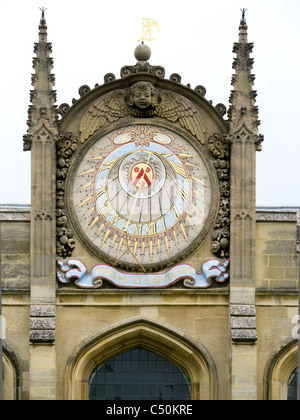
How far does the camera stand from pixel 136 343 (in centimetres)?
5550

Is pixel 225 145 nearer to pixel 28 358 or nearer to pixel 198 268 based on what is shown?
pixel 198 268

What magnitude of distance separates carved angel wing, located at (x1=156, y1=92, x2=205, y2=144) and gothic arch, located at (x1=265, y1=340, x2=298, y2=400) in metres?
6.07

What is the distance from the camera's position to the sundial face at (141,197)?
55.7 meters

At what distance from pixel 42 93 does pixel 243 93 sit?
5449 mm

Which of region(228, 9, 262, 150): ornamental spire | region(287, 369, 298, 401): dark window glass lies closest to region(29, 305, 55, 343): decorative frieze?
region(287, 369, 298, 401): dark window glass

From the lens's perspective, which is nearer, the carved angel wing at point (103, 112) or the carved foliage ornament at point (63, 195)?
the carved foliage ornament at point (63, 195)

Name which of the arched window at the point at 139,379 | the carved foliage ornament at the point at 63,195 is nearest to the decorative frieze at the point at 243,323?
the arched window at the point at 139,379

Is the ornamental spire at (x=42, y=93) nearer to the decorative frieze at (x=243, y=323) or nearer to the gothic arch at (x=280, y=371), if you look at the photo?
the decorative frieze at (x=243, y=323)

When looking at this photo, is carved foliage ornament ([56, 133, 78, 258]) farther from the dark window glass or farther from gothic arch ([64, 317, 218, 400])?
the dark window glass

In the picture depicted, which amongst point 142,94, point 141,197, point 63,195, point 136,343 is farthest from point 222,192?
point 136,343

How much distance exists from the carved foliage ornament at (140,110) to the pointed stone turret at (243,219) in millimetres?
1100

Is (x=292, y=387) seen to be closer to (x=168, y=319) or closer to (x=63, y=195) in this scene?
(x=168, y=319)

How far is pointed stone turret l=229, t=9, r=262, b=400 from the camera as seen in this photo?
5469 centimetres
